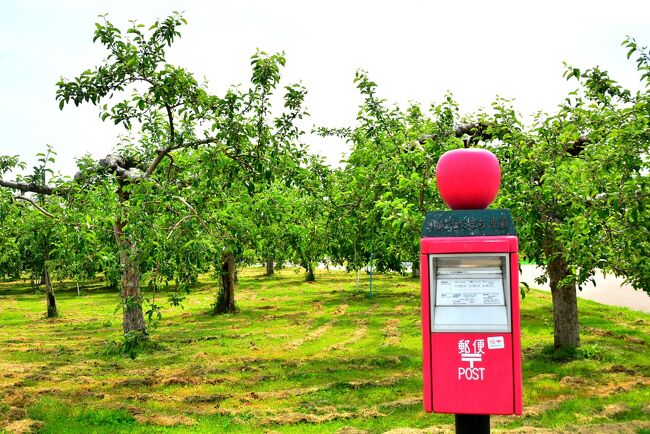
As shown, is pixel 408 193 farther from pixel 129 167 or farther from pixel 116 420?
pixel 129 167

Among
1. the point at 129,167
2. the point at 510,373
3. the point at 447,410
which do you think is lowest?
the point at 447,410

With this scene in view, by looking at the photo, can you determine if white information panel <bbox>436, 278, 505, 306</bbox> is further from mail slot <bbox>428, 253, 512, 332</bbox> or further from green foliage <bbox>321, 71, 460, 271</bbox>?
green foliage <bbox>321, 71, 460, 271</bbox>

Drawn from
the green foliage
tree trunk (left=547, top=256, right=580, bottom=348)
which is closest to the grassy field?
tree trunk (left=547, top=256, right=580, bottom=348)

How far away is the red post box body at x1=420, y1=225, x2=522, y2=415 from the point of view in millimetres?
4273

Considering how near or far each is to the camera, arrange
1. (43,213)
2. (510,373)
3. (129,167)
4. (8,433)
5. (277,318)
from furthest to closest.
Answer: (277,318)
(129,167)
(43,213)
(8,433)
(510,373)

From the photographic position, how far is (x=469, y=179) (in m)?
4.68

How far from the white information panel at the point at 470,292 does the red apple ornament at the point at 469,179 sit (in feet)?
2.23

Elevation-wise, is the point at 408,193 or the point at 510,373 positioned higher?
the point at 408,193

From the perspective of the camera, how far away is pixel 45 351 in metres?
14.9

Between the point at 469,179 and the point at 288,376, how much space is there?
23.8ft

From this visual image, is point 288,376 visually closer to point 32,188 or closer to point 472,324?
point 32,188

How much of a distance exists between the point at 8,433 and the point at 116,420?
1.31 m

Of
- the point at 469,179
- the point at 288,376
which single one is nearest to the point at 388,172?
the point at 288,376

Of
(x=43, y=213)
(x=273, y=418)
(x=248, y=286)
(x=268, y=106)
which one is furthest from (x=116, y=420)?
(x=248, y=286)
